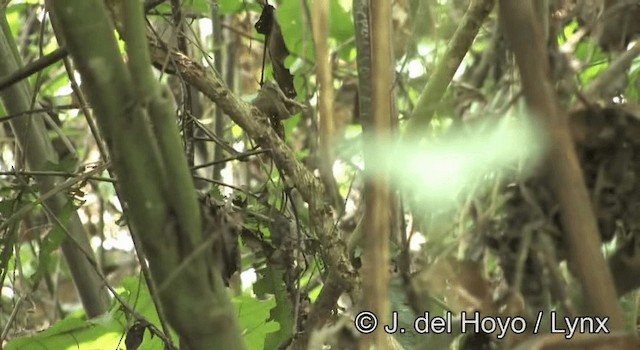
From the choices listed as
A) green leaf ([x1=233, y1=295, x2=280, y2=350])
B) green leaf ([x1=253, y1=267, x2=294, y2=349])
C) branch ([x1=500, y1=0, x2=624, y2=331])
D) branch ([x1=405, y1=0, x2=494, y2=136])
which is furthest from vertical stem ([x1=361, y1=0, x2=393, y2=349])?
green leaf ([x1=233, y1=295, x2=280, y2=350])

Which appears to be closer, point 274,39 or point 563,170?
point 563,170

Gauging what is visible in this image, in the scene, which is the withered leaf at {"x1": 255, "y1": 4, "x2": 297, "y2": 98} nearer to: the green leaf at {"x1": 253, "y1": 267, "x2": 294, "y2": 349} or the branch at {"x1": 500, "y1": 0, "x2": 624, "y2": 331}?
the green leaf at {"x1": 253, "y1": 267, "x2": 294, "y2": 349}

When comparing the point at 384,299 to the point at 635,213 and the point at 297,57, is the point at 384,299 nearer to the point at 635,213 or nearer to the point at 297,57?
the point at 635,213

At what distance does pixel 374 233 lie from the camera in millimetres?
370

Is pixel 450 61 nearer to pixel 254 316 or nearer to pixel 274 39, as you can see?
pixel 274 39

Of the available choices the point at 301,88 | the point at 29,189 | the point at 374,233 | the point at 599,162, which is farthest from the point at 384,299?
the point at 301,88

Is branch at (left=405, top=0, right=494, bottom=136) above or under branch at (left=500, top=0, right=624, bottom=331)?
above

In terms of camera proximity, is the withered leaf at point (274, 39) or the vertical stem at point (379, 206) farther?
the withered leaf at point (274, 39)

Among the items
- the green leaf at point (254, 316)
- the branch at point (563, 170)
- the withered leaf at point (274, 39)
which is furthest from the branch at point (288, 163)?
the branch at point (563, 170)

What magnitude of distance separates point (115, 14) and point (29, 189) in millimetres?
362

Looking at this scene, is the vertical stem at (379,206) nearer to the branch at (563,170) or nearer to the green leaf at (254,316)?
the branch at (563,170)

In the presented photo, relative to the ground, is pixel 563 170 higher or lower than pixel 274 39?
lower

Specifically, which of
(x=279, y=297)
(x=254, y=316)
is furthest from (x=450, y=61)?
(x=254, y=316)

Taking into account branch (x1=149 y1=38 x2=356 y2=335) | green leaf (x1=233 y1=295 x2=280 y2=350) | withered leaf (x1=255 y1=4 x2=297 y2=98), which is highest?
withered leaf (x1=255 y1=4 x2=297 y2=98)
